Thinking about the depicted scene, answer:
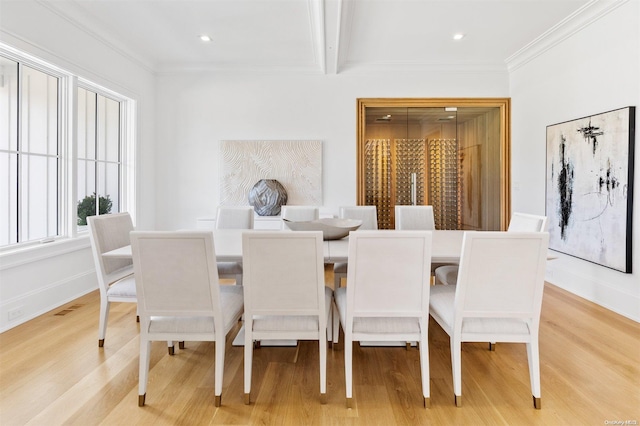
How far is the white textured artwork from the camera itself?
500cm

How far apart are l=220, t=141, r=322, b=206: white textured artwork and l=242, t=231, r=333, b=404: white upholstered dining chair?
3.34m

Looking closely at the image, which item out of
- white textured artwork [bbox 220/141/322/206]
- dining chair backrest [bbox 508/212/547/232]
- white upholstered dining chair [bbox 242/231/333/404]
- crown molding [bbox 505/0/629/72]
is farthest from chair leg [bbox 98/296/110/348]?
crown molding [bbox 505/0/629/72]

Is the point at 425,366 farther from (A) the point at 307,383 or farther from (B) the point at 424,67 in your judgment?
(B) the point at 424,67

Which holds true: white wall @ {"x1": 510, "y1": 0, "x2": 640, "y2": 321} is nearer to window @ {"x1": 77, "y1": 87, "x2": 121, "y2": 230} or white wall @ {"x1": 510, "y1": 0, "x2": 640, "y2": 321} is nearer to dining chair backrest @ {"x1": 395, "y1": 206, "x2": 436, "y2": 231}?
dining chair backrest @ {"x1": 395, "y1": 206, "x2": 436, "y2": 231}

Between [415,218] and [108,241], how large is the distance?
259cm

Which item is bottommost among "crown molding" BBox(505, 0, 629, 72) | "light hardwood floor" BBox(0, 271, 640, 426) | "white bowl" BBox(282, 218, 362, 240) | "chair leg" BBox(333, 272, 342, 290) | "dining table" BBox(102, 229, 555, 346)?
"light hardwood floor" BBox(0, 271, 640, 426)

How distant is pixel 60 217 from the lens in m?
3.46

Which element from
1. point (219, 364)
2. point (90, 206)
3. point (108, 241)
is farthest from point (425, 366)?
point (90, 206)

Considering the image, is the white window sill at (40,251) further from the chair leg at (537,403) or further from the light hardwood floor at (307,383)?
the chair leg at (537,403)

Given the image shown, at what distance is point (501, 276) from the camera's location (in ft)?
5.56

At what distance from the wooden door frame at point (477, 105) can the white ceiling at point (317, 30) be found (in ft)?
1.48

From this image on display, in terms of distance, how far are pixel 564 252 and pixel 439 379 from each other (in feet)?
8.82

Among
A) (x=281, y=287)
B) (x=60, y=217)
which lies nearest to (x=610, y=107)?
(x=281, y=287)

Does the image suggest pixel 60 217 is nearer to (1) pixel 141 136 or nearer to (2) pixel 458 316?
(1) pixel 141 136
